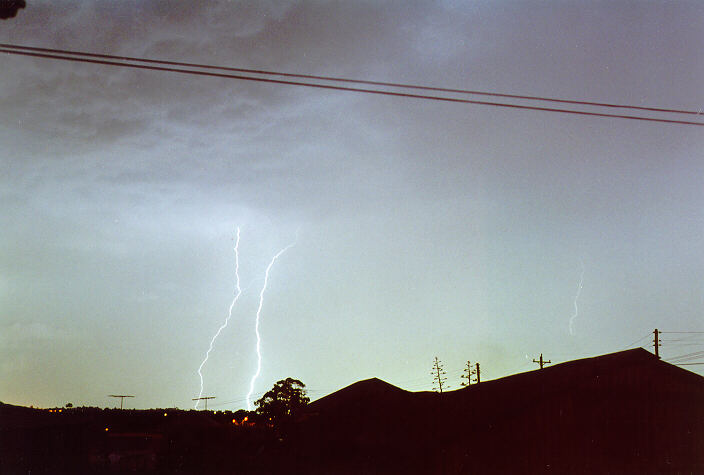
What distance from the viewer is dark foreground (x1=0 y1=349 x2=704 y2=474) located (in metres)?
22.6

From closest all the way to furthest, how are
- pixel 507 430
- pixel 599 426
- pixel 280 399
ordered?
pixel 599 426, pixel 507 430, pixel 280 399

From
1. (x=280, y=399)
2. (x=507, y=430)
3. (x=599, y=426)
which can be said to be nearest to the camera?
(x=599, y=426)

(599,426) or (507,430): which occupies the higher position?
(599,426)

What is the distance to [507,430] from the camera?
76.4ft

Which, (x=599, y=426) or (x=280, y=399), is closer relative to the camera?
(x=599, y=426)

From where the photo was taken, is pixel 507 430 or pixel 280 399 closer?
pixel 507 430

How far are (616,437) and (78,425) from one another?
4680 centimetres

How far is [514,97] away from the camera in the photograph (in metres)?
13.2

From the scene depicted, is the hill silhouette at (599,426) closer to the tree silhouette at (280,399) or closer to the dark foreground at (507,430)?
the dark foreground at (507,430)

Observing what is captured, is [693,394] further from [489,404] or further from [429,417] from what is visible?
[429,417]

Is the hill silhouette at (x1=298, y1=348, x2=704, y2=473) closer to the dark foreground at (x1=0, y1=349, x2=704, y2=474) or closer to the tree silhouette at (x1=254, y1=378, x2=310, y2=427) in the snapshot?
the dark foreground at (x1=0, y1=349, x2=704, y2=474)

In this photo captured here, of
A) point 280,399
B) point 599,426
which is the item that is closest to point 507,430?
point 599,426

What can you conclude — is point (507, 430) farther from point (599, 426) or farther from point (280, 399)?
point (280, 399)

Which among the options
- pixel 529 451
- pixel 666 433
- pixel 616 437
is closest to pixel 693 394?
pixel 666 433
